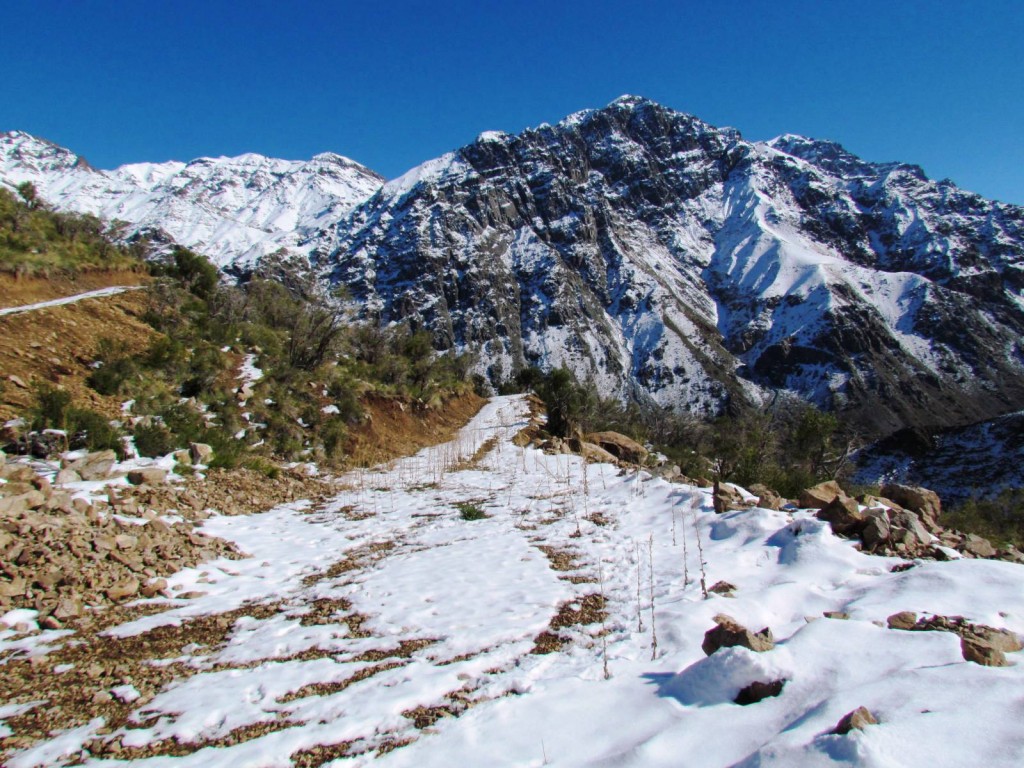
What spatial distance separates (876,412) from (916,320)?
60928 millimetres

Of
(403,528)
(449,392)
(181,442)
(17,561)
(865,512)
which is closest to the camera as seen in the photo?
(17,561)

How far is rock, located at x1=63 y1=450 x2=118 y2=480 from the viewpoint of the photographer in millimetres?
8523

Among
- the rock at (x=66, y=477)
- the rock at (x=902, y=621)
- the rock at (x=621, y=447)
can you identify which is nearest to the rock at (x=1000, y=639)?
the rock at (x=902, y=621)

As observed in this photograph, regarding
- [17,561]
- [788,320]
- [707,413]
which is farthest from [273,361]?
[788,320]

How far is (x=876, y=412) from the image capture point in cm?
14512

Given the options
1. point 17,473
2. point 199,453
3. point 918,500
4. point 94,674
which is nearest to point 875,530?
point 918,500

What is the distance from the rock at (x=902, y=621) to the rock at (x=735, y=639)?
96cm

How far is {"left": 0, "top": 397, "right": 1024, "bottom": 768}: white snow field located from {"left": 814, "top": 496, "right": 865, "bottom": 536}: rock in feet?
1.28

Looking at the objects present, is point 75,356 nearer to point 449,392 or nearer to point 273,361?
point 273,361

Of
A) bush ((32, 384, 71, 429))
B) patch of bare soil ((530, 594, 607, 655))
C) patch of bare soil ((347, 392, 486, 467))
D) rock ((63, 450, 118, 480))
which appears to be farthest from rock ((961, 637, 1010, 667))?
patch of bare soil ((347, 392, 486, 467))

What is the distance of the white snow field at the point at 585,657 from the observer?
261cm

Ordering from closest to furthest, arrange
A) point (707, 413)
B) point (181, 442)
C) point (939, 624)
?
point (939, 624) → point (181, 442) → point (707, 413)

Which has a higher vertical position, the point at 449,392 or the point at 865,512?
the point at 449,392

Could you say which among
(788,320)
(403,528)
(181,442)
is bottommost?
(403,528)
